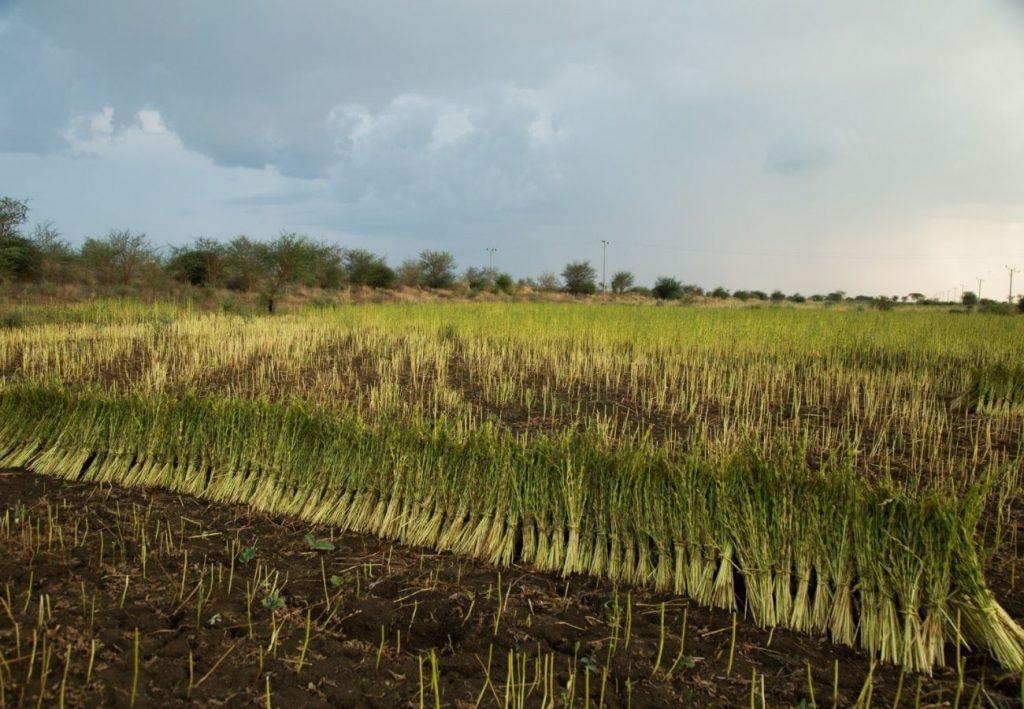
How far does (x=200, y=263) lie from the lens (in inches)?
1068

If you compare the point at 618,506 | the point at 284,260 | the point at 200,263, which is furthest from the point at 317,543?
the point at 200,263

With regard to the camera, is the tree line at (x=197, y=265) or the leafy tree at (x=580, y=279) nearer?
the tree line at (x=197, y=265)

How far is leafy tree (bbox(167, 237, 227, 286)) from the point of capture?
2712cm

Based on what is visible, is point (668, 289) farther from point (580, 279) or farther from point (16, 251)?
point (16, 251)

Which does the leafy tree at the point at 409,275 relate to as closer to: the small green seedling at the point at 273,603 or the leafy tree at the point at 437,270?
the leafy tree at the point at 437,270

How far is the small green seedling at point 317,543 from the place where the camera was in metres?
3.40

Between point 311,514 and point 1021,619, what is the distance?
150 inches

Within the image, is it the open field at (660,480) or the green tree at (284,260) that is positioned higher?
the green tree at (284,260)

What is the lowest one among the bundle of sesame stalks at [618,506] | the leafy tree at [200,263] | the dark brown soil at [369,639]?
the dark brown soil at [369,639]

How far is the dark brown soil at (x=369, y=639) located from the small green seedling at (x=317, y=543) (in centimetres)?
5

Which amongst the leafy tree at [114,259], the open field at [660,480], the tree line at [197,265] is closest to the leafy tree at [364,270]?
the tree line at [197,265]

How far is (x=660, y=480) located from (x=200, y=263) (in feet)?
93.7

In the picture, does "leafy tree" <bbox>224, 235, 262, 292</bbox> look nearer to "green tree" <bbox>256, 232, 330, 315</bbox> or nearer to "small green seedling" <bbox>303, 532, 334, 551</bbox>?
"green tree" <bbox>256, 232, 330, 315</bbox>

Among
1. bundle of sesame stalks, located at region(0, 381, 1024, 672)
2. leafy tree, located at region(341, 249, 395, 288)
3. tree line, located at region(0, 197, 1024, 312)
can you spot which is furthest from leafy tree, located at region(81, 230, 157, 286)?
bundle of sesame stalks, located at region(0, 381, 1024, 672)
